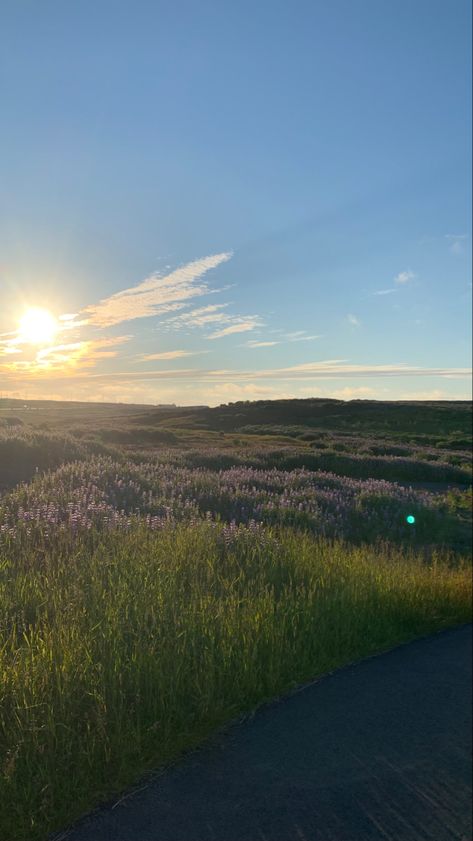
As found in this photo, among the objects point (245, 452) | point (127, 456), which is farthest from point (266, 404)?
point (127, 456)

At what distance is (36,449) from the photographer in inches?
572

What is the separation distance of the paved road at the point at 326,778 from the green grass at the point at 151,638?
0.64ft

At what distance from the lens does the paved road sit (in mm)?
3111

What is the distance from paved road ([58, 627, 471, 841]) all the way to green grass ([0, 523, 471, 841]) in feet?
0.64

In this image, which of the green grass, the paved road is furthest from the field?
the paved road

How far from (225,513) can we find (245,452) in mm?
15397

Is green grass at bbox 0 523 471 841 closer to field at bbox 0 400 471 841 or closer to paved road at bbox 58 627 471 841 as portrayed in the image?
field at bbox 0 400 471 841

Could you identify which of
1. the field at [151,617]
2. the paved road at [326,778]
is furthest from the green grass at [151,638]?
the paved road at [326,778]

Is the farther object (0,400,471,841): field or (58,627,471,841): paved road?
(0,400,471,841): field

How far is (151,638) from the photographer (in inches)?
174

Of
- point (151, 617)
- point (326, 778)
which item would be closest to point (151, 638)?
point (151, 617)

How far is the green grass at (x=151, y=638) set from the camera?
3.33 m

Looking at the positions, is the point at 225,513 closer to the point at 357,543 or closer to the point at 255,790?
the point at 357,543

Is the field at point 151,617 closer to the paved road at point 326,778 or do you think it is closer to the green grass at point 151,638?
the green grass at point 151,638
